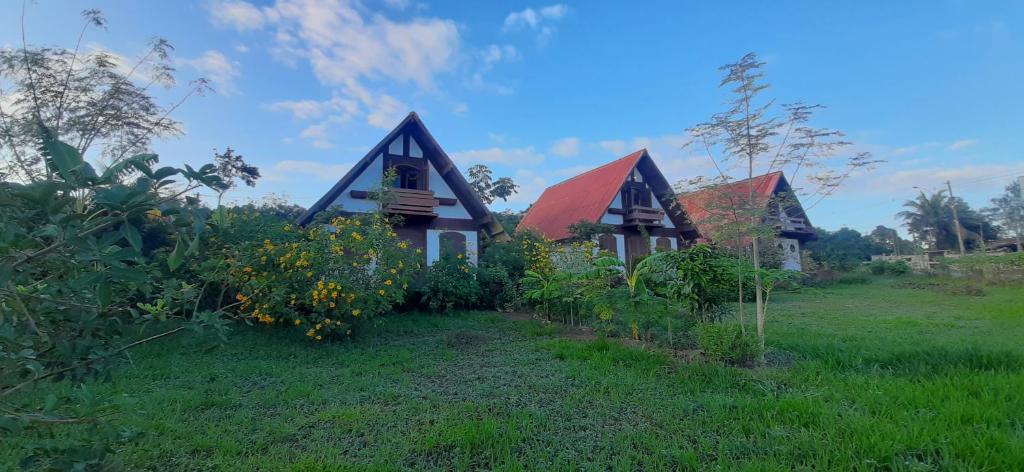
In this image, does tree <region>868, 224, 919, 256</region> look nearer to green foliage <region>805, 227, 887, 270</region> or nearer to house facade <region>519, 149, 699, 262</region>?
green foliage <region>805, 227, 887, 270</region>

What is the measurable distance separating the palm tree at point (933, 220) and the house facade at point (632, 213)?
3682 centimetres

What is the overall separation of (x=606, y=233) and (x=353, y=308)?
32.5ft

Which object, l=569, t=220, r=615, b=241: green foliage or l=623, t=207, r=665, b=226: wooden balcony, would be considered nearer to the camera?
l=569, t=220, r=615, b=241: green foliage

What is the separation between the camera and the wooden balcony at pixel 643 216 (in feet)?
53.2

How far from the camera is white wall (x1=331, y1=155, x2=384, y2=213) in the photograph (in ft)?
38.1

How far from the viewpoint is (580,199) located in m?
18.8

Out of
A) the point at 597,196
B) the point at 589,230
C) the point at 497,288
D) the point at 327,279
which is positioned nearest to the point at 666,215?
the point at 597,196

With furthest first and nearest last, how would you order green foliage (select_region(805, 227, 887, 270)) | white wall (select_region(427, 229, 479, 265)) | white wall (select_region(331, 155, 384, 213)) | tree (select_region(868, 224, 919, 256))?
tree (select_region(868, 224, 919, 256)), green foliage (select_region(805, 227, 887, 270)), white wall (select_region(427, 229, 479, 265)), white wall (select_region(331, 155, 384, 213))

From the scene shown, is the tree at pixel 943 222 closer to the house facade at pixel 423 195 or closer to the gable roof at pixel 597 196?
the gable roof at pixel 597 196

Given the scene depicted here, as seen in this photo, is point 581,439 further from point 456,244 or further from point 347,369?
point 456,244

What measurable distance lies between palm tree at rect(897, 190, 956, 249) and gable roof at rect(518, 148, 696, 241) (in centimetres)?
3690

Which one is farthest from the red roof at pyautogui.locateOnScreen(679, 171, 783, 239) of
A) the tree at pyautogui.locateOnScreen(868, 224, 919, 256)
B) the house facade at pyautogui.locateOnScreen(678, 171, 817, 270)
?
the tree at pyautogui.locateOnScreen(868, 224, 919, 256)

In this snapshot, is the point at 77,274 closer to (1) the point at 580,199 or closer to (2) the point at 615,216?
(2) the point at 615,216

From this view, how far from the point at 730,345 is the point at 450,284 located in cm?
645
